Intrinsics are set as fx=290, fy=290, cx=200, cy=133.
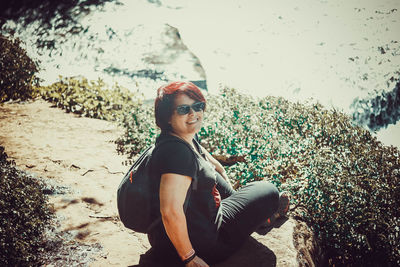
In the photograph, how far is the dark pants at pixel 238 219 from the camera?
7.16 feet

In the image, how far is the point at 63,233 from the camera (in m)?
2.75

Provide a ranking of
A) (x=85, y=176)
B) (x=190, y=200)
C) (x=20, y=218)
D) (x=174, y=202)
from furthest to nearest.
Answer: (x=85, y=176), (x=20, y=218), (x=190, y=200), (x=174, y=202)

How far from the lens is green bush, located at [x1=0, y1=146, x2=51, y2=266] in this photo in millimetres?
2285

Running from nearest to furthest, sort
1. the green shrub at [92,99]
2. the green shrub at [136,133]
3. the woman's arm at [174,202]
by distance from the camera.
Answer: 1. the woman's arm at [174,202]
2. the green shrub at [136,133]
3. the green shrub at [92,99]

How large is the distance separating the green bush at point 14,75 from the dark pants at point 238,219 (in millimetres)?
5649

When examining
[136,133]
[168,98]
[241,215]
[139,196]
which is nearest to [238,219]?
[241,215]

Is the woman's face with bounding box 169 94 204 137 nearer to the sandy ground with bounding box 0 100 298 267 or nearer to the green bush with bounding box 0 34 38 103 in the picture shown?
the sandy ground with bounding box 0 100 298 267

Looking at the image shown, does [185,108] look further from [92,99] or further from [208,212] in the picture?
[92,99]

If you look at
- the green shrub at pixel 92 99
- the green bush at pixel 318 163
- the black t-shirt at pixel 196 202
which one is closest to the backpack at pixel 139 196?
the black t-shirt at pixel 196 202

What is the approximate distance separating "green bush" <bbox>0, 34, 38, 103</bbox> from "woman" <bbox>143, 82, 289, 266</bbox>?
5546 millimetres

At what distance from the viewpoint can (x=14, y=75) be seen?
6.27 meters

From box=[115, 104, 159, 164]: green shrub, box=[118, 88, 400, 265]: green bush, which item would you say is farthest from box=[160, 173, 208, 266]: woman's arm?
box=[115, 104, 159, 164]: green shrub

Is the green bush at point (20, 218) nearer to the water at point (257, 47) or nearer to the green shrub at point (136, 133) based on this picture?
the green shrub at point (136, 133)

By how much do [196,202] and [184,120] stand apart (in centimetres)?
60
